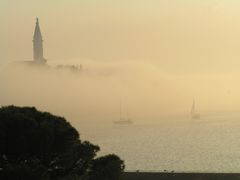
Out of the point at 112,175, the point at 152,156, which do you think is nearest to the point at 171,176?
the point at 112,175

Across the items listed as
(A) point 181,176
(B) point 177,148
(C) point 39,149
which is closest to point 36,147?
(C) point 39,149

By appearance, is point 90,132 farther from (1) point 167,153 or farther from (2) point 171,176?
(2) point 171,176

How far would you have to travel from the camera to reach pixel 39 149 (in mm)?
19703

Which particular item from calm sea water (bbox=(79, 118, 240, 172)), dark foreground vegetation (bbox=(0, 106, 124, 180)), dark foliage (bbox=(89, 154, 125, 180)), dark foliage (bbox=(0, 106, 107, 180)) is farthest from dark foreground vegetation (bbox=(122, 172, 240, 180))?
calm sea water (bbox=(79, 118, 240, 172))

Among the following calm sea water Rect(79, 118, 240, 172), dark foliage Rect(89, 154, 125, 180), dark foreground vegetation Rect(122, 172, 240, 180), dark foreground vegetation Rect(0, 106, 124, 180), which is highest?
dark foreground vegetation Rect(0, 106, 124, 180)

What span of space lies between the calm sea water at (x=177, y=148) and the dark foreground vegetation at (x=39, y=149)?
82.6ft

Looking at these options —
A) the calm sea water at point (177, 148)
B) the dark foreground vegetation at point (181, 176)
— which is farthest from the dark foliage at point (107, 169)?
the calm sea water at point (177, 148)

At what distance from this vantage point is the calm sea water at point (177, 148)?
50562mm

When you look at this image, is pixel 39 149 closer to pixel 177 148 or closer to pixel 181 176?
pixel 181 176

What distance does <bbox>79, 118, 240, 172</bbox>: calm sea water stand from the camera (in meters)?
50.6

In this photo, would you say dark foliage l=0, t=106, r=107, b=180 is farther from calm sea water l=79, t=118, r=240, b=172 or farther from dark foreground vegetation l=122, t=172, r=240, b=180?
calm sea water l=79, t=118, r=240, b=172

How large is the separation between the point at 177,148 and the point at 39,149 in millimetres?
53398

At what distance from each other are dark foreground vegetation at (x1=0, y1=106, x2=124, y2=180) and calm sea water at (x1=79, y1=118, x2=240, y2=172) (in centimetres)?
2516

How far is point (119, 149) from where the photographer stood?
222 ft
